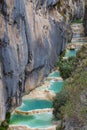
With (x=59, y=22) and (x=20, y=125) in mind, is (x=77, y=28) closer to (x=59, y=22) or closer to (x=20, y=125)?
(x=59, y=22)

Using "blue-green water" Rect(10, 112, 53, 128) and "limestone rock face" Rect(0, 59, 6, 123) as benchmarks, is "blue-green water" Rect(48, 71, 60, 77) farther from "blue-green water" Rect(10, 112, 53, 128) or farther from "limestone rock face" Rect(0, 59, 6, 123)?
"limestone rock face" Rect(0, 59, 6, 123)

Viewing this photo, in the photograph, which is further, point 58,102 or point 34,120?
point 34,120

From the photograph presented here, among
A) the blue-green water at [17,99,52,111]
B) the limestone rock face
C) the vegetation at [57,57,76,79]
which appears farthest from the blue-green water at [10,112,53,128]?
the vegetation at [57,57,76,79]

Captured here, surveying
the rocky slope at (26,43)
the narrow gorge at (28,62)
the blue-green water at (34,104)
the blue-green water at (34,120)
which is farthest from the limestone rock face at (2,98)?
the blue-green water at (34,104)

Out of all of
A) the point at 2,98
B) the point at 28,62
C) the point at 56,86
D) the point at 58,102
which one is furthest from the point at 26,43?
the point at 58,102

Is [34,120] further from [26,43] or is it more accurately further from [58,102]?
[26,43]

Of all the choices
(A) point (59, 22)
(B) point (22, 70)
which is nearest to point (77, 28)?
(A) point (59, 22)

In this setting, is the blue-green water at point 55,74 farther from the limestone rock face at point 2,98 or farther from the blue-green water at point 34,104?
the limestone rock face at point 2,98
